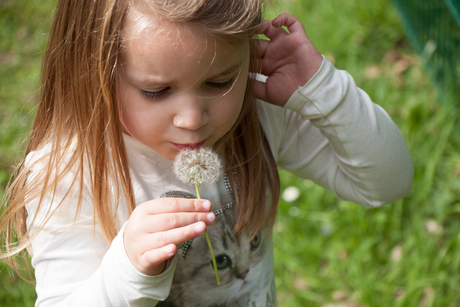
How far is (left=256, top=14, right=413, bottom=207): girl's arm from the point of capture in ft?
4.06

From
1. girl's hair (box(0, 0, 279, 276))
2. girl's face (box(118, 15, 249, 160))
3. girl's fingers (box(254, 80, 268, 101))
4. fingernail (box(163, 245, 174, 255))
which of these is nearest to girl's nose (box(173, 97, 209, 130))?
girl's face (box(118, 15, 249, 160))

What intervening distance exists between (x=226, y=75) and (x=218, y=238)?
48cm

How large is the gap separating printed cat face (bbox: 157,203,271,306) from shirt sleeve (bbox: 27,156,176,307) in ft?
0.61

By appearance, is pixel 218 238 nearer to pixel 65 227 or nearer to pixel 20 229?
pixel 65 227

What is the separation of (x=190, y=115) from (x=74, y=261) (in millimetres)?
456

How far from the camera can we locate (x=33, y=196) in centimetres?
109

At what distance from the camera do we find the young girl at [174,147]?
3.01 ft

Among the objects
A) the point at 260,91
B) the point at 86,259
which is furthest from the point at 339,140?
the point at 86,259

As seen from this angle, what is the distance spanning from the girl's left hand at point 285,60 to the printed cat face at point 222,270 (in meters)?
0.35

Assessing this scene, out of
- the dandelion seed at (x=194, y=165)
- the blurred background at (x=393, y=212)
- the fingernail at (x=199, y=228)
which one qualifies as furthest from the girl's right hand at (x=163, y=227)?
the blurred background at (x=393, y=212)

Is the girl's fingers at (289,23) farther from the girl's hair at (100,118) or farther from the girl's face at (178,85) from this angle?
the girl's face at (178,85)

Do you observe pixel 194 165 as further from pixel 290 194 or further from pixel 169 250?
pixel 290 194

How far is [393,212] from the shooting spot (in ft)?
7.27

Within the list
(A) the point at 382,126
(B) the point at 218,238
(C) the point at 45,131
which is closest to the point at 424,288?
(A) the point at 382,126
